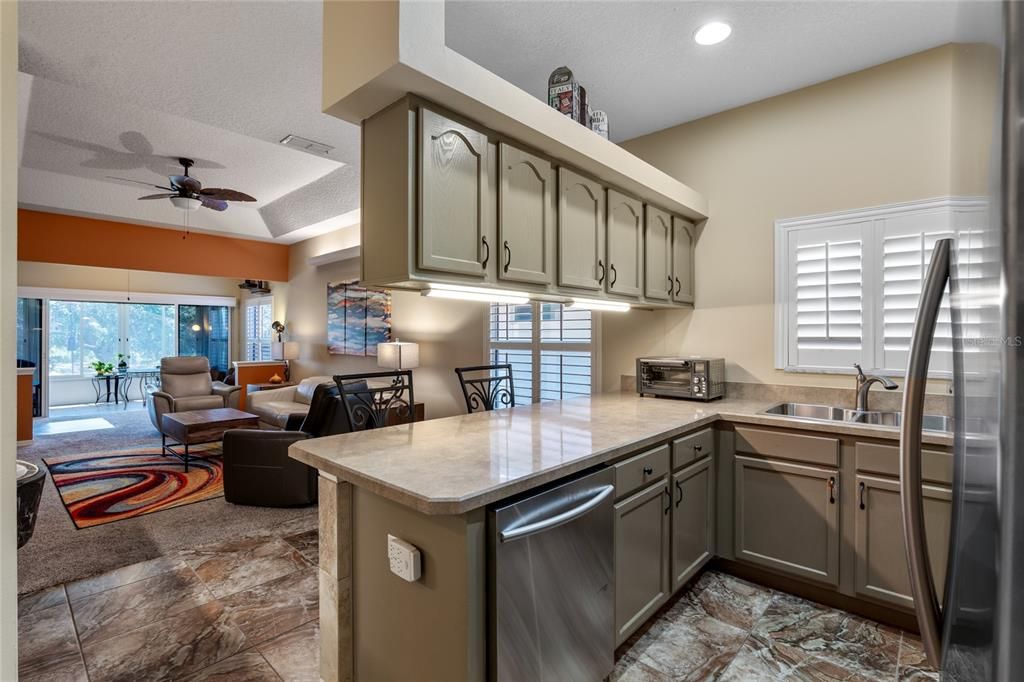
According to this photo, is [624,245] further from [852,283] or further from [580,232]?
[852,283]

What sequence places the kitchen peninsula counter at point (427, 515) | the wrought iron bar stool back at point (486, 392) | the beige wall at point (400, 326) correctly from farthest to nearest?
the beige wall at point (400, 326)
the wrought iron bar stool back at point (486, 392)
the kitchen peninsula counter at point (427, 515)

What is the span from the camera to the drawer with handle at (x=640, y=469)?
6.38 ft

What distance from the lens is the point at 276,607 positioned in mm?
2436

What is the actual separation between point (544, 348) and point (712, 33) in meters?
2.60

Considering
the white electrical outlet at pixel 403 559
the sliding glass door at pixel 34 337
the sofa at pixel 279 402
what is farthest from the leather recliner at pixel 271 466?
the sliding glass door at pixel 34 337

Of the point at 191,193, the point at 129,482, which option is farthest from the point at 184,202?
the point at 129,482

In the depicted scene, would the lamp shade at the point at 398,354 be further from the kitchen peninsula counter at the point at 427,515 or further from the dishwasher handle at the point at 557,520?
the dishwasher handle at the point at 557,520

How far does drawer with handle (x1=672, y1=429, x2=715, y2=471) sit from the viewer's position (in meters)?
2.34

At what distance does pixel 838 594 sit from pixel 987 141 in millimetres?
2712

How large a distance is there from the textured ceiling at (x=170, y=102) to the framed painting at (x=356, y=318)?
4.01 ft

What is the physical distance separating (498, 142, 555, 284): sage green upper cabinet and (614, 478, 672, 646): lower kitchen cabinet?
109cm

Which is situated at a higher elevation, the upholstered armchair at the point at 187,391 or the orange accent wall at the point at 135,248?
the orange accent wall at the point at 135,248

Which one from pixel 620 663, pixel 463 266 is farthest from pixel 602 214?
pixel 620 663

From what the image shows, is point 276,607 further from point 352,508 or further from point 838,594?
point 838,594
